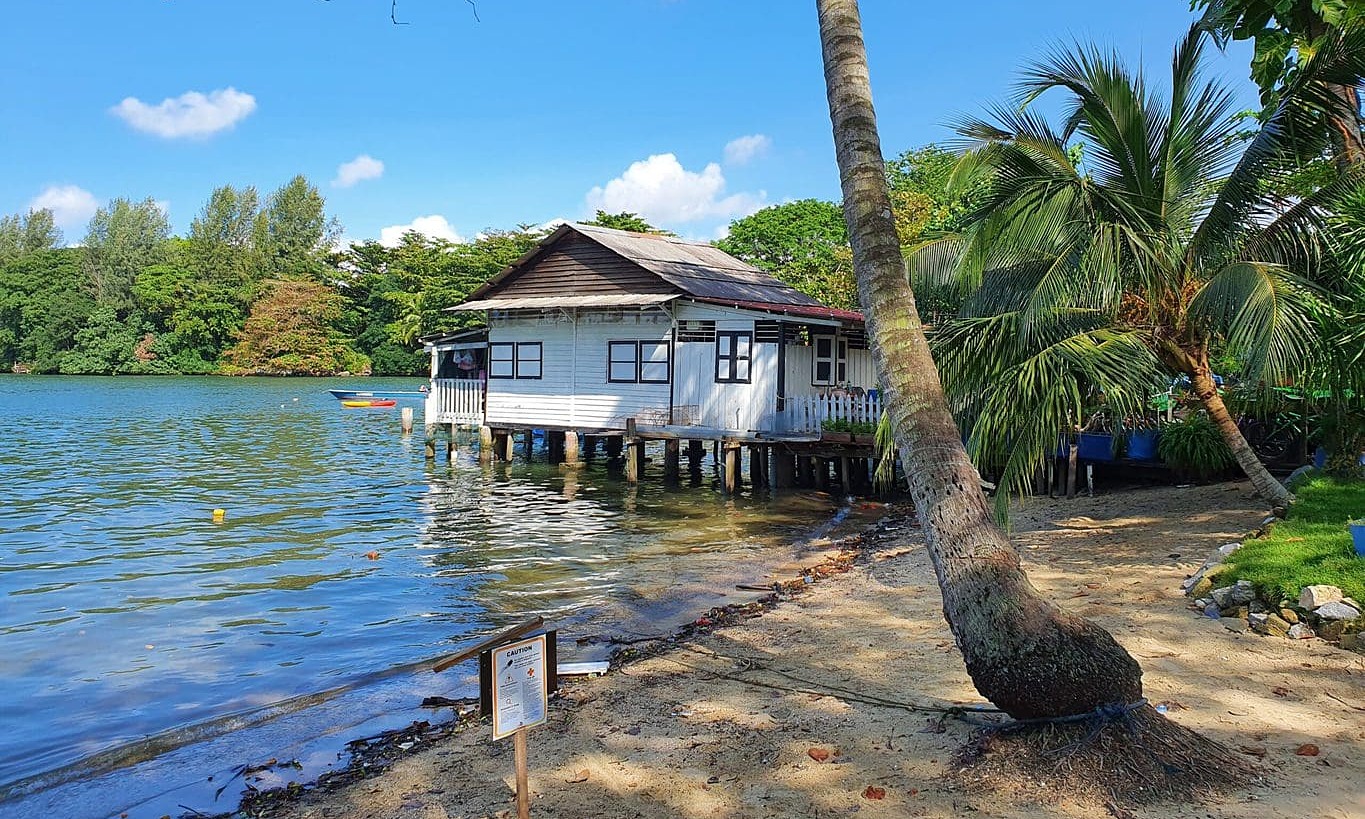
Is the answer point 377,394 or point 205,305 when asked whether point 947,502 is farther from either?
point 205,305

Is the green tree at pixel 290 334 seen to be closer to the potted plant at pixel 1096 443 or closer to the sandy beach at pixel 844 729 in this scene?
the potted plant at pixel 1096 443

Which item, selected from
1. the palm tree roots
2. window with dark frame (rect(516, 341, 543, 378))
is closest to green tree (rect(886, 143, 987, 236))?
the palm tree roots

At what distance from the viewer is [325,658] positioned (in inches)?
384

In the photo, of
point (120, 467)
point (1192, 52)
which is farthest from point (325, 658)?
point (120, 467)

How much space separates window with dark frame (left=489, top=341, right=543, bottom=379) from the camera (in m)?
26.4

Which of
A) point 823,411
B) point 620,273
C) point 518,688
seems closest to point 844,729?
point 518,688

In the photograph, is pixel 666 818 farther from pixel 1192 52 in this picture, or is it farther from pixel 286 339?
pixel 286 339

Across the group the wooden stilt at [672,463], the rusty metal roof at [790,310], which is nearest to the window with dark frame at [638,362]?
the wooden stilt at [672,463]

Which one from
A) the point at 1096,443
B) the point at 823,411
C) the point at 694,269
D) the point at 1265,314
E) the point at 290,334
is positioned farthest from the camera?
the point at 290,334

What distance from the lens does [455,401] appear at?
2858cm

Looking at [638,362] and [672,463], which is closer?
[638,362]

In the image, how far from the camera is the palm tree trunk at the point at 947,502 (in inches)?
194

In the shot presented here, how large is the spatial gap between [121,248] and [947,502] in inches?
3720

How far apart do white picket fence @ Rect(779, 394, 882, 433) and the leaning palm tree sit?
9.34 m
